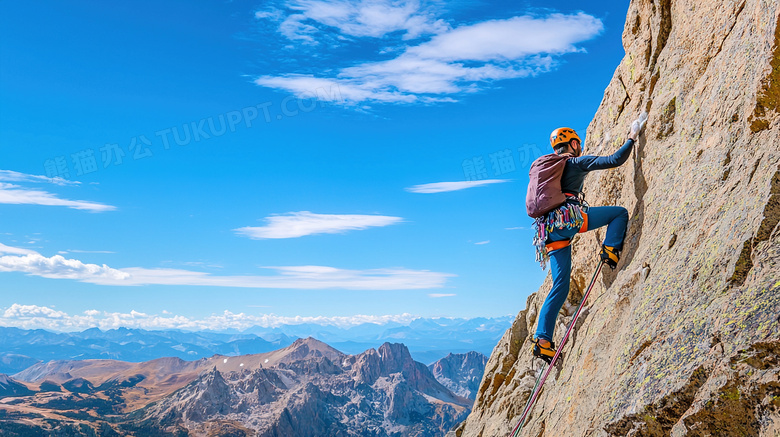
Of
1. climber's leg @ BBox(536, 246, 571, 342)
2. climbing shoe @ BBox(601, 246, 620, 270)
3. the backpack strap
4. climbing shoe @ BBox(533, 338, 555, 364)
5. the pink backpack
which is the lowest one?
climbing shoe @ BBox(533, 338, 555, 364)

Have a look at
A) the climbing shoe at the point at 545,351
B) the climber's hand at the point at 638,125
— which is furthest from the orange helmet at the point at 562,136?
the climbing shoe at the point at 545,351

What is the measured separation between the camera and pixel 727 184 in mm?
6145

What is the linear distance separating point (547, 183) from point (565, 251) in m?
1.29

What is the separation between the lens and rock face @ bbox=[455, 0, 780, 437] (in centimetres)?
480

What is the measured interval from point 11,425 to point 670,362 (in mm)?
249349

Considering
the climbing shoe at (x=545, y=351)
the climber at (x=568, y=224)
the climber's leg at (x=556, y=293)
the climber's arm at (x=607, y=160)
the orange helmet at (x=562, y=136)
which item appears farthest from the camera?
the orange helmet at (x=562, y=136)

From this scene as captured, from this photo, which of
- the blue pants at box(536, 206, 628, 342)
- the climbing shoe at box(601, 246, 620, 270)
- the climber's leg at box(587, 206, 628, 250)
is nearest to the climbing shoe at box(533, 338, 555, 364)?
the blue pants at box(536, 206, 628, 342)

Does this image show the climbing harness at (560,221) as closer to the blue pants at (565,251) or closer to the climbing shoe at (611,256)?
the blue pants at (565,251)

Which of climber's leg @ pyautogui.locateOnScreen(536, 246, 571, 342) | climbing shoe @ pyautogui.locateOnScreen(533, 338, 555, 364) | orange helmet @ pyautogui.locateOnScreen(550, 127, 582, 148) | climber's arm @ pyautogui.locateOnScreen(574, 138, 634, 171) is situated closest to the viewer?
climber's arm @ pyautogui.locateOnScreen(574, 138, 634, 171)

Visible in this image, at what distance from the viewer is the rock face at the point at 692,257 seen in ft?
15.8

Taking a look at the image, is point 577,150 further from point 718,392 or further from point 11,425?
point 11,425

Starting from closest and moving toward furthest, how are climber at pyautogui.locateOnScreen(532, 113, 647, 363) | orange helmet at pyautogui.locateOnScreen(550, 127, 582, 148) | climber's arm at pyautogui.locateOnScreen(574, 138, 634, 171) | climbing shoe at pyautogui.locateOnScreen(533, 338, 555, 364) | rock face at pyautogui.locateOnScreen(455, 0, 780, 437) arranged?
rock face at pyautogui.locateOnScreen(455, 0, 780, 437), climber's arm at pyautogui.locateOnScreen(574, 138, 634, 171), climber at pyautogui.locateOnScreen(532, 113, 647, 363), climbing shoe at pyautogui.locateOnScreen(533, 338, 555, 364), orange helmet at pyautogui.locateOnScreen(550, 127, 582, 148)

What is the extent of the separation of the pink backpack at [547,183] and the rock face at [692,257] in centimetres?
136

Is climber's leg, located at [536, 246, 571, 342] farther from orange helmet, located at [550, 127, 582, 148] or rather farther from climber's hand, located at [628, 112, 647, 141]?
climber's hand, located at [628, 112, 647, 141]
